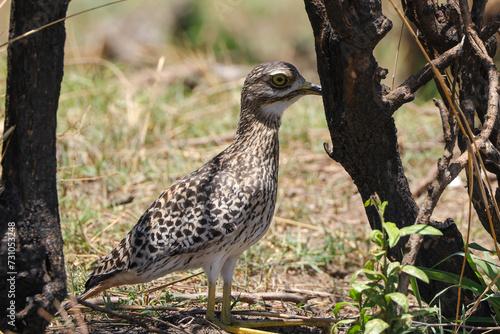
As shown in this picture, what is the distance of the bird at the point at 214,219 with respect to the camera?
3.51 m

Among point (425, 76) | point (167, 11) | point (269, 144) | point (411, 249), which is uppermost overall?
point (167, 11)

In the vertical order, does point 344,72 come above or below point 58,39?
below

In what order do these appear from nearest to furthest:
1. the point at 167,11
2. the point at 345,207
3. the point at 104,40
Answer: the point at 345,207 < the point at 104,40 < the point at 167,11

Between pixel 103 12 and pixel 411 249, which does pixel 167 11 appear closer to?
pixel 103 12

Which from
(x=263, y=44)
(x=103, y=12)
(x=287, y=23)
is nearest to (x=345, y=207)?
(x=263, y=44)

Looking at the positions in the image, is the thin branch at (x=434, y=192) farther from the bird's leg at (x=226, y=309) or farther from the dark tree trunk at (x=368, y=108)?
the bird's leg at (x=226, y=309)

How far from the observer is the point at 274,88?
3.88 meters

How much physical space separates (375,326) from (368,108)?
1040mm

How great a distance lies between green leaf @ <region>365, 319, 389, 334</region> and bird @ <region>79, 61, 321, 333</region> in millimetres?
1130

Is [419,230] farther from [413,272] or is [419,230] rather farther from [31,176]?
[31,176]

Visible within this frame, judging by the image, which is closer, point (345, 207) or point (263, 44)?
point (345, 207)

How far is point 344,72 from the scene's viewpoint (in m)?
2.92

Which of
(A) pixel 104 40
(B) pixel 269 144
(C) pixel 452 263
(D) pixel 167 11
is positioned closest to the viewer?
(C) pixel 452 263

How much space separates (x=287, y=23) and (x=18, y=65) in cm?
917
